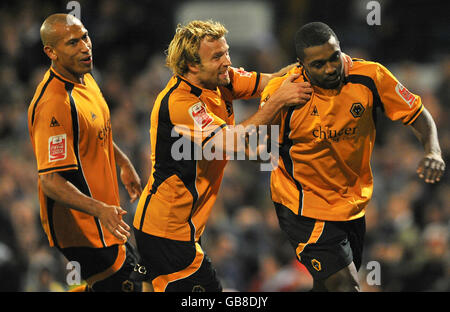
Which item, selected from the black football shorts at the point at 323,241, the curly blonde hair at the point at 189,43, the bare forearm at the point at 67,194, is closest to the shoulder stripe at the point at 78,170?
the bare forearm at the point at 67,194

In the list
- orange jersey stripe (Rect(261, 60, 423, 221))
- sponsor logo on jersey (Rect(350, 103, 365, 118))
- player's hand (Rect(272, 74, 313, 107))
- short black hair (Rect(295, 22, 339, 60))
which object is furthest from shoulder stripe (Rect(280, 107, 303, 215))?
short black hair (Rect(295, 22, 339, 60))

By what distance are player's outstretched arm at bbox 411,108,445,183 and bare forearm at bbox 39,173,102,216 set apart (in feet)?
6.46

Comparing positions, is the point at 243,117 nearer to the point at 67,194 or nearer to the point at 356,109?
the point at 356,109

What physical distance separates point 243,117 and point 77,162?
→ 5175mm

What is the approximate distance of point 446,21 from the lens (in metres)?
9.82

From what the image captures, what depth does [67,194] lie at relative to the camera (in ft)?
14.3

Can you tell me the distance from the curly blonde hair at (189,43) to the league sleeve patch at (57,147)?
836 mm

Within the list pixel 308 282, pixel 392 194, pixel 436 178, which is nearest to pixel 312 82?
pixel 436 178

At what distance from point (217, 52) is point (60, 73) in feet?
3.41

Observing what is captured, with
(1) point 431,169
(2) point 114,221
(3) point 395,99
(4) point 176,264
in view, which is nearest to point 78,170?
(2) point 114,221

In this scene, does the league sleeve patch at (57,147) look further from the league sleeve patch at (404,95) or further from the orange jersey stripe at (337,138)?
the league sleeve patch at (404,95)

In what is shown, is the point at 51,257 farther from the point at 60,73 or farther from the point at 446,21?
the point at 446,21

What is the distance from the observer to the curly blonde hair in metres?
4.48

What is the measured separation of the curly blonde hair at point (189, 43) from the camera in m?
4.48
